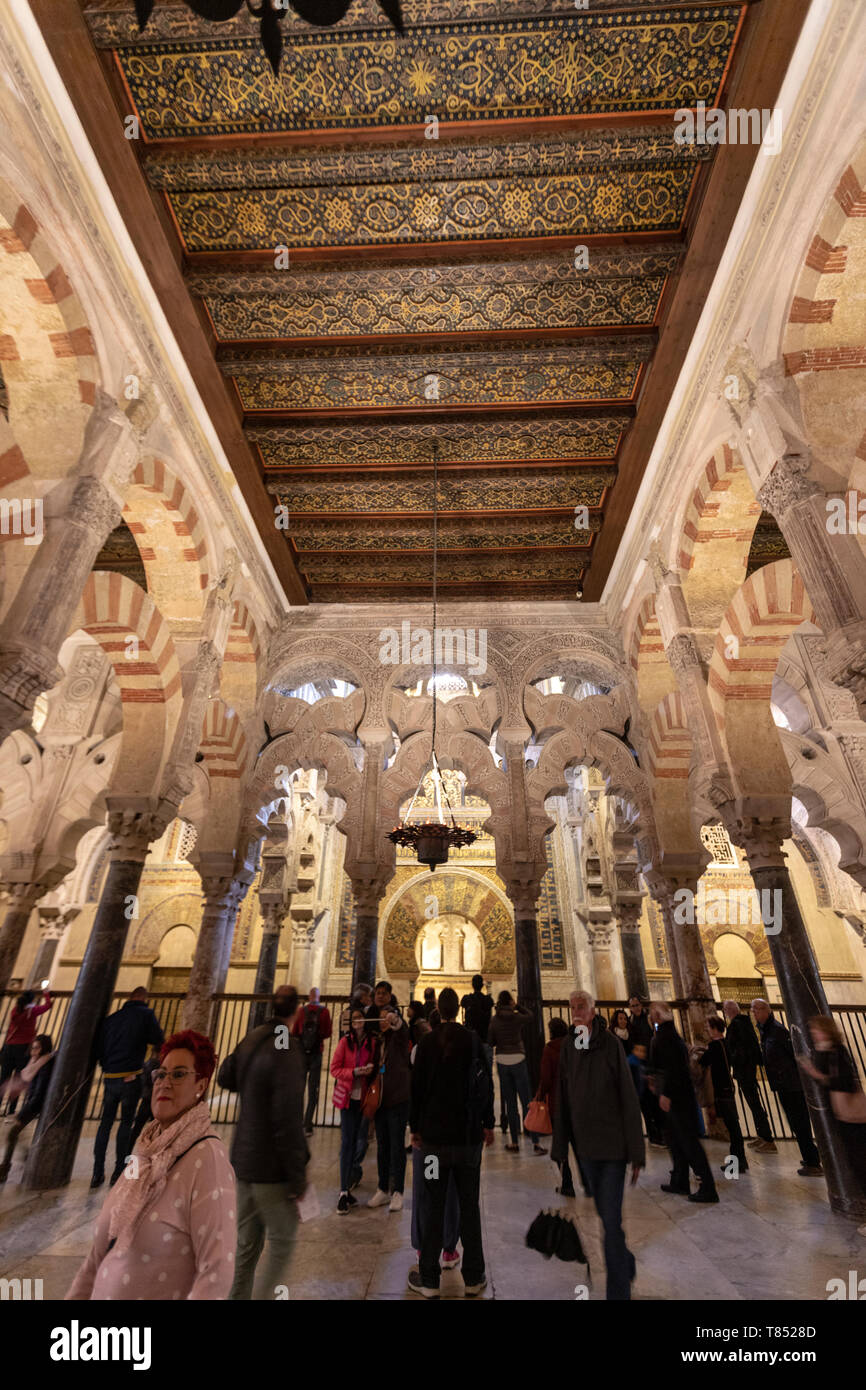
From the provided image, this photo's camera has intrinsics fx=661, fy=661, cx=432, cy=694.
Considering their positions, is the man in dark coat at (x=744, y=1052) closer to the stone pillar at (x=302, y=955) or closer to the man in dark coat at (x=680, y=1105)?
the man in dark coat at (x=680, y=1105)

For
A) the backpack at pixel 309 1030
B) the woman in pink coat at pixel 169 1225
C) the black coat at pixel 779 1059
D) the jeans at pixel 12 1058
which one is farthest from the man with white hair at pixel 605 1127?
the jeans at pixel 12 1058

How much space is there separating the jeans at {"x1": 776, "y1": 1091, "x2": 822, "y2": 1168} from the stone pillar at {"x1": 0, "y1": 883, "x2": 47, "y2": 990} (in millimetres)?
7549

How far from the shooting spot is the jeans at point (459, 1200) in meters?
2.55

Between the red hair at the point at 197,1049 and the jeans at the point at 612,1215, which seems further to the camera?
the jeans at the point at 612,1215

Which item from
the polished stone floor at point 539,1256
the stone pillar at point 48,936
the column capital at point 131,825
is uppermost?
the stone pillar at point 48,936

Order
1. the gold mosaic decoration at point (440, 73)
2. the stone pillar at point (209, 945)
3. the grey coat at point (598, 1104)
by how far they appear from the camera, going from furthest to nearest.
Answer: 1. the stone pillar at point (209, 945)
2. the gold mosaic decoration at point (440, 73)
3. the grey coat at point (598, 1104)

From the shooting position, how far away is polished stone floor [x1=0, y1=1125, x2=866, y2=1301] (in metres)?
2.66

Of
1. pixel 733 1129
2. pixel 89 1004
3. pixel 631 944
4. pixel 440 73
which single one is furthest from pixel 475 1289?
pixel 631 944

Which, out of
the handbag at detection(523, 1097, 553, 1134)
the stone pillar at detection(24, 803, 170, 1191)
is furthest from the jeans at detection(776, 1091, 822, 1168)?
the stone pillar at detection(24, 803, 170, 1191)

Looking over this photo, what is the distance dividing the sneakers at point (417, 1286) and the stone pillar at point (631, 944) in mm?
6776

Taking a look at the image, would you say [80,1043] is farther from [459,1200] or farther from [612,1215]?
[612,1215]

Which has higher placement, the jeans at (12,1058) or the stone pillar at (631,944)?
the stone pillar at (631,944)

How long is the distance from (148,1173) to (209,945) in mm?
6161
